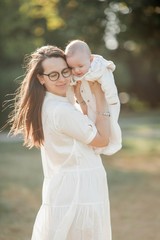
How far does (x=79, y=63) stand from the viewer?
3402mm

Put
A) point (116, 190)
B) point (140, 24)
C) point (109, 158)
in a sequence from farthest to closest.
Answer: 1. point (109, 158)
2. point (140, 24)
3. point (116, 190)

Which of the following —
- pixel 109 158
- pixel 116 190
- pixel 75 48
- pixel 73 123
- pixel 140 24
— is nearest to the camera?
pixel 73 123

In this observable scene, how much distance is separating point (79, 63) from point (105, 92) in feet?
0.68

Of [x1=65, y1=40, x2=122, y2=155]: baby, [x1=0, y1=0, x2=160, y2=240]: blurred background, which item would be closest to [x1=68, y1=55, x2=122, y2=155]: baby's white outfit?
[x1=65, y1=40, x2=122, y2=155]: baby

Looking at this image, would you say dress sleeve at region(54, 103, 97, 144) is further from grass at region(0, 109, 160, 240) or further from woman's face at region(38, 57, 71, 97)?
grass at region(0, 109, 160, 240)

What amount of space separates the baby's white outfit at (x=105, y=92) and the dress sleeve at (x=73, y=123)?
0.17 meters

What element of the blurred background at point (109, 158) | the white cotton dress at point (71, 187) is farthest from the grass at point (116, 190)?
the white cotton dress at point (71, 187)

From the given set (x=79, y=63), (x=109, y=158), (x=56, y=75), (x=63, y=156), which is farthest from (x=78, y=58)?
(x=109, y=158)

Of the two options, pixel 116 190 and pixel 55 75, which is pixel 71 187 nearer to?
pixel 55 75

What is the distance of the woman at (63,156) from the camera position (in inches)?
134

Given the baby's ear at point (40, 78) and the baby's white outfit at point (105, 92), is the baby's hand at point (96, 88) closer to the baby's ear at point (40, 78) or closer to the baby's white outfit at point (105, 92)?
the baby's white outfit at point (105, 92)

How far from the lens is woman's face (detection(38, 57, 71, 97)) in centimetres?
339

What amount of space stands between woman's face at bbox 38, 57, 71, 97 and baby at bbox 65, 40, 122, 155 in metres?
0.05

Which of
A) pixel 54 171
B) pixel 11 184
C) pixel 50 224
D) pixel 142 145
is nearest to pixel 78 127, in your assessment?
pixel 54 171
